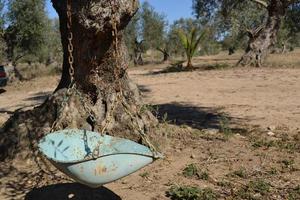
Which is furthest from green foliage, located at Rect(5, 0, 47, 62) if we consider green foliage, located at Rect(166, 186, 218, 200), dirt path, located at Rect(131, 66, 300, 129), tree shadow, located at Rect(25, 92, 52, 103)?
green foliage, located at Rect(166, 186, 218, 200)

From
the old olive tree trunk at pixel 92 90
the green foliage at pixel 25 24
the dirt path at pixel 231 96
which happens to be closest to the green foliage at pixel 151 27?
the green foliage at pixel 25 24

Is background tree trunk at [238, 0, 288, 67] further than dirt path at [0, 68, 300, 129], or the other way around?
background tree trunk at [238, 0, 288, 67]

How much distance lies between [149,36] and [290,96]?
29.4m

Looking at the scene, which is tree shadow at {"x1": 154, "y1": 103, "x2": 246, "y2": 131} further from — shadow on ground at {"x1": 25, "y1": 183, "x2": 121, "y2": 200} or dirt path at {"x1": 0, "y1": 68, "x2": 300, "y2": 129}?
shadow on ground at {"x1": 25, "y1": 183, "x2": 121, "y2": 200}

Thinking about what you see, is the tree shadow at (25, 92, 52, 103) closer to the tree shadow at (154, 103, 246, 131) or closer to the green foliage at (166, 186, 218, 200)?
the tree shadow at (154, 103, 246, 131)

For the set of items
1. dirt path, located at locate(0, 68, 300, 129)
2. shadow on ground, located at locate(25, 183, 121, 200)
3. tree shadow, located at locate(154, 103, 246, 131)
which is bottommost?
shadow on ground, located at locate(25, 183, 121, 200)

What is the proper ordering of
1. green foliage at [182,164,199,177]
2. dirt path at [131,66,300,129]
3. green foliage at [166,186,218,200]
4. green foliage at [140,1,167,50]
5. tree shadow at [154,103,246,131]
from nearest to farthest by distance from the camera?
1. green foliage at [166,186,218,200]
2. green foliage at [182,164,199,177]
3. tree shadow at [154,103,246,131]
4. dirt path at [131,66,300,129]
5. green foliage at [140,1,167,50]

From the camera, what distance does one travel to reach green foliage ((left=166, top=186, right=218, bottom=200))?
471 centimetres

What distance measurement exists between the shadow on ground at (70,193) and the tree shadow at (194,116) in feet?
8.85

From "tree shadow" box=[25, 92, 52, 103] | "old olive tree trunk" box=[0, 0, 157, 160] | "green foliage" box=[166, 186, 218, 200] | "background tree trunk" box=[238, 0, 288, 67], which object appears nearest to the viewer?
"green foliage" box=[166, 186, 218, 200]

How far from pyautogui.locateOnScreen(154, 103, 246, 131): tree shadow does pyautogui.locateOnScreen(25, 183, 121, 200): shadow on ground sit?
270 centimetres

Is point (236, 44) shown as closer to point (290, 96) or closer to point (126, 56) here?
point (290, 96)

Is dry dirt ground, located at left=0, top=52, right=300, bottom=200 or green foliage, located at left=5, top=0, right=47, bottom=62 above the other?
green foliage, located at left=5, top=0, right=47, bottom=62

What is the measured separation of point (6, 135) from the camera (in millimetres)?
6328
